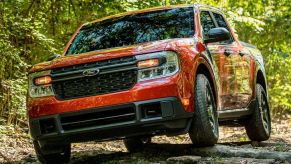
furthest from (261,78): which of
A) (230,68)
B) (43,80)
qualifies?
(43,80)

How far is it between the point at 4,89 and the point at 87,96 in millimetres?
4191

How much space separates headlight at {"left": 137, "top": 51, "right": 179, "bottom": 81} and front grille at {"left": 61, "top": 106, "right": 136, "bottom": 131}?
35cm

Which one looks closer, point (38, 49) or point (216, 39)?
point (216, 39)

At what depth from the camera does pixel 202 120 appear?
565 cm

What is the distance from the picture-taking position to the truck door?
23.0 ft

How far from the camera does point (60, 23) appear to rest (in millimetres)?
12094

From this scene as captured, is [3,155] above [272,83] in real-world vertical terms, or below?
above

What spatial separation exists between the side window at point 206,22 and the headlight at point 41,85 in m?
1.98

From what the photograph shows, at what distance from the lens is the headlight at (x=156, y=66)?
535cm

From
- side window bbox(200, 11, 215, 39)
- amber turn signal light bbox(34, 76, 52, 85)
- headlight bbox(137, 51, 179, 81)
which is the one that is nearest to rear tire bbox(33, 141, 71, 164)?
amber turn signal light bbox(34, 76, 52, 85)

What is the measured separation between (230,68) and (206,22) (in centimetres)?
66

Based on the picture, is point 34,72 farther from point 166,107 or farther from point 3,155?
point 3,155

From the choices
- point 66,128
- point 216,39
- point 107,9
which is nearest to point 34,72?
point 66,128

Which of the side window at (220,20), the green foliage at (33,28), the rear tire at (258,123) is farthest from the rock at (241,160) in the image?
the green foliage at (33,28)
